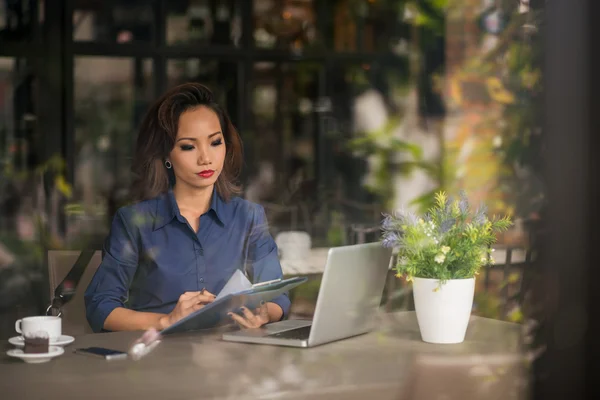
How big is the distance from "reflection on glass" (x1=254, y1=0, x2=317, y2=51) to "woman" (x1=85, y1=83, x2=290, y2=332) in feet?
8.78

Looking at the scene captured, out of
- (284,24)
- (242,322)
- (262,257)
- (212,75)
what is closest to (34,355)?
(242,322)

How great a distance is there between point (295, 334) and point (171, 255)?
0.70 m

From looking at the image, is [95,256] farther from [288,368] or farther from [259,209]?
[288,368]

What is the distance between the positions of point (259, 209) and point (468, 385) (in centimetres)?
145

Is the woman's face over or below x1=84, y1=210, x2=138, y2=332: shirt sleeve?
over

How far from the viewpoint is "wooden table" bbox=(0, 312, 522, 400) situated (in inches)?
68.4

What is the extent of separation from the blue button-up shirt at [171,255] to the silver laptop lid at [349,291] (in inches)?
18.9

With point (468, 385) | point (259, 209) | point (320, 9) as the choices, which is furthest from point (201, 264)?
point (320, 9)

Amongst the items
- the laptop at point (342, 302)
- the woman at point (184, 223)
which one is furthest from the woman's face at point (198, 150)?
the laptop at point (342, 302)

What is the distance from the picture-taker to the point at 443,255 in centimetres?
209

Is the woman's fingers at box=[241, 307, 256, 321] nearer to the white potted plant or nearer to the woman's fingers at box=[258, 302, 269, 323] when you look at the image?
the woman's fingers at box=[258, 302, 269, 323]

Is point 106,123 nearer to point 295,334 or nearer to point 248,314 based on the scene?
point 248,314

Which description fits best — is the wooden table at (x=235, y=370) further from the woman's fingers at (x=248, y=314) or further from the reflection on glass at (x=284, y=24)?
the reflection on glass at (x=284, y=24)

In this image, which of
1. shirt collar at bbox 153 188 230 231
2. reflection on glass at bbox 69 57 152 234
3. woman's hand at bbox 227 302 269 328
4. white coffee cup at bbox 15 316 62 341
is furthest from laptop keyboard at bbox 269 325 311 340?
reflection on glass at bbox 69 57 152 234
